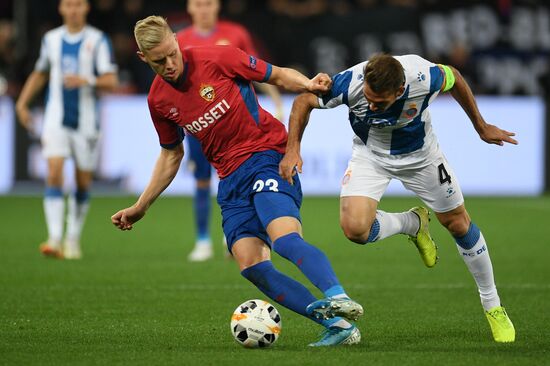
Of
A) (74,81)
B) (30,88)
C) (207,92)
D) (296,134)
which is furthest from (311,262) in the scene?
(30,88)

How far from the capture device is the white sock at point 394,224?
703cm

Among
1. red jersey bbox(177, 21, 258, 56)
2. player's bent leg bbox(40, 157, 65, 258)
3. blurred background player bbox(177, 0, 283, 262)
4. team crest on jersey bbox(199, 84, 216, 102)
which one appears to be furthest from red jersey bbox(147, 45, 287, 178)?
player's bent leg bbox(40, 157, 65, 258)

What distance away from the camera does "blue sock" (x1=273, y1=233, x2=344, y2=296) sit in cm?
571

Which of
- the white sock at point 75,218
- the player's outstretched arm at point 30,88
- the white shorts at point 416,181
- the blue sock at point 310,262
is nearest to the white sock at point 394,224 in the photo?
the white shorts at point 416,181

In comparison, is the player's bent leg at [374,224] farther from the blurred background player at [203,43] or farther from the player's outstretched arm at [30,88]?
the player's outstretched arm at [30,88]

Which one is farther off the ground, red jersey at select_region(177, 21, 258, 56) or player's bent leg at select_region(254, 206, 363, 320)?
player's bent leg at select_region(254, 206, 363, 320)

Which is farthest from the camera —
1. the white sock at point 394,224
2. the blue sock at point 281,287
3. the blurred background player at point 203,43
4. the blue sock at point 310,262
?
the blurred background player at point 203,43

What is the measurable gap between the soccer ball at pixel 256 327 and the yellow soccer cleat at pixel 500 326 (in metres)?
1.24

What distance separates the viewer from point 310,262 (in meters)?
5.85

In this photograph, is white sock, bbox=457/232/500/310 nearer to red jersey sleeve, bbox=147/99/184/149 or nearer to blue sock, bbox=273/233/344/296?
blue sock, bbox=273/233/344/296

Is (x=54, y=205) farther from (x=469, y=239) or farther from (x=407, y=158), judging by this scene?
(x=469, y=239)

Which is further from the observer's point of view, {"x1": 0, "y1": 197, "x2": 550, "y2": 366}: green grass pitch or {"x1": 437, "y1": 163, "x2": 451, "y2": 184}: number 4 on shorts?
{"x1": 437, "y1": 163, "x2": 451, "y2": 184}: number 4 on shorts

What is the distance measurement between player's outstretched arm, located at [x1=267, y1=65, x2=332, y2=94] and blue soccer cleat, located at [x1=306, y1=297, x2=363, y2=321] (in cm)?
116

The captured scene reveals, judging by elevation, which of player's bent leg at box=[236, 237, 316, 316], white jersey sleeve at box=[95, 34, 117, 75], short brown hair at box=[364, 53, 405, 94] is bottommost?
white jersey sleeve at box=[95, 34, 117, 75]
